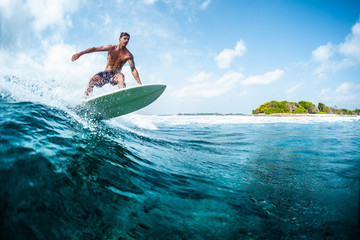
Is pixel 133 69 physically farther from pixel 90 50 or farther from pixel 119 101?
pixel 119 101

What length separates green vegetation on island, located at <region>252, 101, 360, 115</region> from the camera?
7943 cm

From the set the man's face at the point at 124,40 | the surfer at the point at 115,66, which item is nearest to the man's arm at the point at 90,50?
the surfer at the point at 115,66

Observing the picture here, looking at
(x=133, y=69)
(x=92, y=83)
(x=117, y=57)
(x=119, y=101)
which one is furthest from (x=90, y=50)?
(x=119, y=101)

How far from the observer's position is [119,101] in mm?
5320

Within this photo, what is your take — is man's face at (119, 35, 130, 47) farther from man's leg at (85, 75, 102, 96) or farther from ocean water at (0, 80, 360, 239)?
ocean water at (0, 80, 360, 239)

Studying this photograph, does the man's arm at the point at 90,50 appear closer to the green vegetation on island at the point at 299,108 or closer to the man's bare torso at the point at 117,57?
the man's bare torso at the point at 117,57

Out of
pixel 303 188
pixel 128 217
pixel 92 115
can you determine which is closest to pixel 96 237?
pixel 128 217

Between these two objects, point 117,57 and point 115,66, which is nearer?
point 117,57

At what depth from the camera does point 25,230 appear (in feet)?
4.09

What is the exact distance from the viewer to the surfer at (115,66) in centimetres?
591

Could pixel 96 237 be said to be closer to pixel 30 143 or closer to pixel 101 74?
pixel 30 143

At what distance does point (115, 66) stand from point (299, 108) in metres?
94.8

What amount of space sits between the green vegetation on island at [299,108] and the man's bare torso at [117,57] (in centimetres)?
8350

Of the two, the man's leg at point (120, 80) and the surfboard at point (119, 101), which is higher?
the man's leg at point (120, 80)
